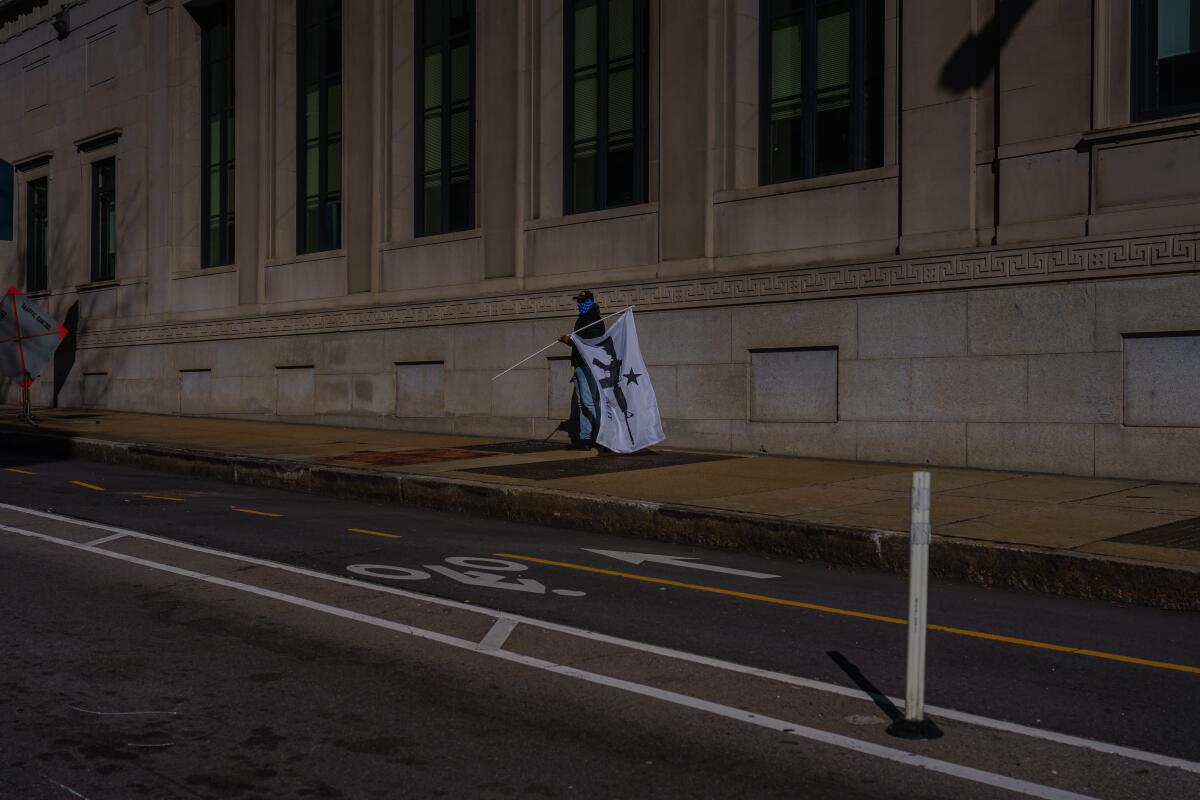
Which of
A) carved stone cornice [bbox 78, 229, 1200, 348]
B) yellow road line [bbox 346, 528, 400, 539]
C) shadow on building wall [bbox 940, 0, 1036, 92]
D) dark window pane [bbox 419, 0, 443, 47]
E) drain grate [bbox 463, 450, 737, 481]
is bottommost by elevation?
yellow road line [bbox 346, 528, 400, 539]

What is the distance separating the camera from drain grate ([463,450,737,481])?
548 inches

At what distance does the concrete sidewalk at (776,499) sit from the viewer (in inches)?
340

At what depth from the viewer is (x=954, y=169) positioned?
14.4m

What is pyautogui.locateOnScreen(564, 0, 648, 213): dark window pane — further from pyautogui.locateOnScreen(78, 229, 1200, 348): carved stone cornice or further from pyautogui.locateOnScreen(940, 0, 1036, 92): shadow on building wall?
pyautogui.locateOnScreen(940, 0, 1036, 92): shadow on building wall

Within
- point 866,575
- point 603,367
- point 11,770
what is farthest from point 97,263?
point 11,770

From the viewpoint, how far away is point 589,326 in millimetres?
16312

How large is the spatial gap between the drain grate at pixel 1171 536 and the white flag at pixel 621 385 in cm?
767

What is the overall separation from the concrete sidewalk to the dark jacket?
4.68 ft

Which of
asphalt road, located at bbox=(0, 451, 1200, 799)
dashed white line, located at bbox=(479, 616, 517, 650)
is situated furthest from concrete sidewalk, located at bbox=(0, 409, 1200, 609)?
dashed white line, located at bbox=(479, 616, 517, 650)

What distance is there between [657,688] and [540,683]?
0.58 metres

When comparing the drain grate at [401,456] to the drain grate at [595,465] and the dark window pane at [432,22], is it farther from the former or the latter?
the dark window pane at [432,22]

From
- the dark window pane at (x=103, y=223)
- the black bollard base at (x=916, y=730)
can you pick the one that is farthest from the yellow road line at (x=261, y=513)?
the dark window pane at (x=103, y=223)

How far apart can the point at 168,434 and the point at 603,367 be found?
8.81 metres

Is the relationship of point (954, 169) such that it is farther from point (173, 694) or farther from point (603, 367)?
point (173, 694)
